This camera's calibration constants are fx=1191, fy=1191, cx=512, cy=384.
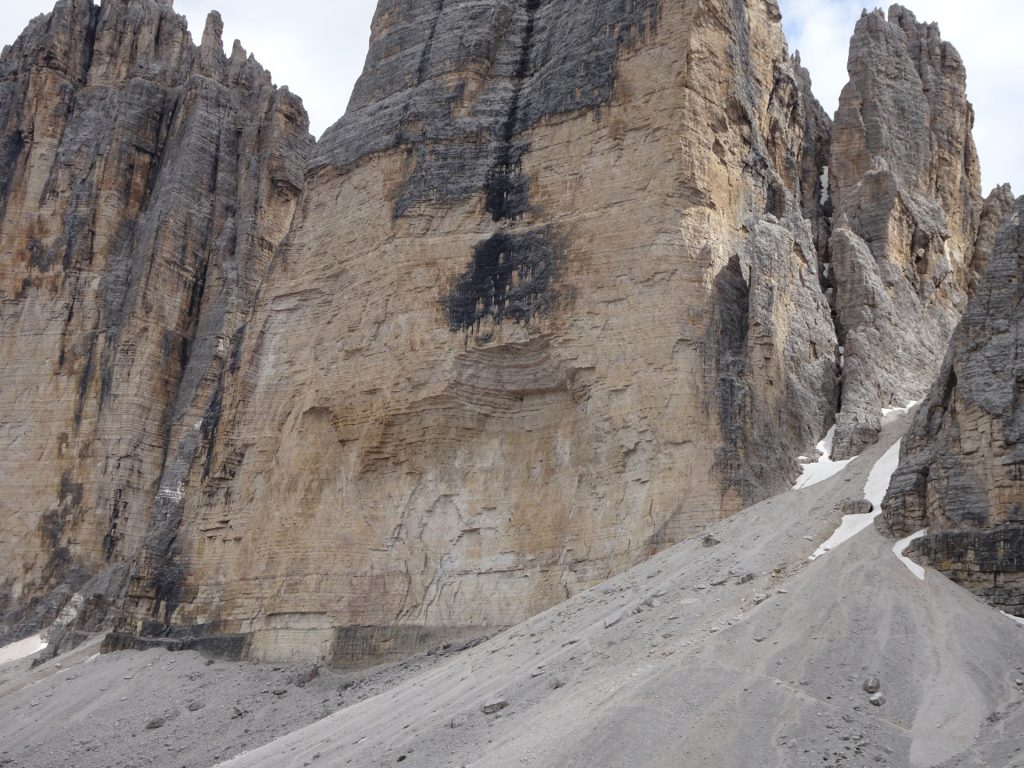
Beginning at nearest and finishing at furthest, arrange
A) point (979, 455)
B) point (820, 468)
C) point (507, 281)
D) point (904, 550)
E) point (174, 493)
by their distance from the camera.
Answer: point (904, 550) < point (979, 455) < point (820, 468) < point (507, 281) < point (174, 493)

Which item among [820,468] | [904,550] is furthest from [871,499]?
[820,468]

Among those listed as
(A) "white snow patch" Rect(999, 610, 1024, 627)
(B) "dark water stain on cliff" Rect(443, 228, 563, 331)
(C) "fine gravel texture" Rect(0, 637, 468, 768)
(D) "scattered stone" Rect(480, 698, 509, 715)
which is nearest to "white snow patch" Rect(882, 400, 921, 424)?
(B) "dark water stain on cliff" Rect(443, 228, 563, 331)

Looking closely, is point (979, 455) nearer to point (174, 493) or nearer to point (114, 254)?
point (174, 493)

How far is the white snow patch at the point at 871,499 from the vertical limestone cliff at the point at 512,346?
2185mm

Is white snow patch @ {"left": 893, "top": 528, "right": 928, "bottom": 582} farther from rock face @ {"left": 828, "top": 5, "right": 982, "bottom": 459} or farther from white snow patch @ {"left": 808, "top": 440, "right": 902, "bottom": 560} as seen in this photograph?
rock face @ {"left": 828, "top": 5, "right": 982, "bottom": 459}

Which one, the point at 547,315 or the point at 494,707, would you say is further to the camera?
the point at 547,315

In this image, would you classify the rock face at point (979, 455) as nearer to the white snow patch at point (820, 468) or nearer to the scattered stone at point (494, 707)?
the white snow patch at point (820, 468)

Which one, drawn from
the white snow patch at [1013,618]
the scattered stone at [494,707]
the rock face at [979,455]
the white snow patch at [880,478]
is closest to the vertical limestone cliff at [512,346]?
the white snow patch at [880,478]

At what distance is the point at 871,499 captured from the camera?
62.8 ft

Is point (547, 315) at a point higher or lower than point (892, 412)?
higher

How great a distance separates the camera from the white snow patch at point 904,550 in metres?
16.3

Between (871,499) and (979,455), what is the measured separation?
2467 mm

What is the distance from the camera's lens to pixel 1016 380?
56.1 feet

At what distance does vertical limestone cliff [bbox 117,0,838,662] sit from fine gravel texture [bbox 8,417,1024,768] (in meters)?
2.33
